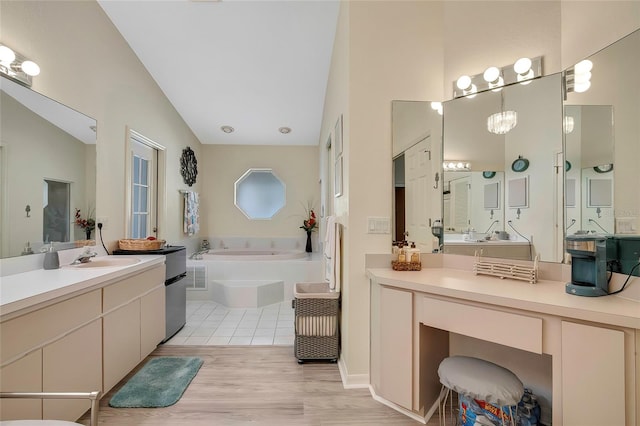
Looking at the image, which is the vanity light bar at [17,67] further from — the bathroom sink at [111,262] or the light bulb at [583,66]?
the light bulb at [583,66]

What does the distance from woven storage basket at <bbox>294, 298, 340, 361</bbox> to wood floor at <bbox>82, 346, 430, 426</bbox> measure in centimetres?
10

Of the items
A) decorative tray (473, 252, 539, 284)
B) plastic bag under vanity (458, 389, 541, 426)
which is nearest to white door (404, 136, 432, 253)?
decorative tray (473, 252, 539, 284)

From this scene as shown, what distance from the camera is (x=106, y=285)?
1.84m

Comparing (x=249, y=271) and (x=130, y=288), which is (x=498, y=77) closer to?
(x=130, y=288)

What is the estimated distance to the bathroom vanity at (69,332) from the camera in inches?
49.0

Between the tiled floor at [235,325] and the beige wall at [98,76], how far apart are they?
1169mm

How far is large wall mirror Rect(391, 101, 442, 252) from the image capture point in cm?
205

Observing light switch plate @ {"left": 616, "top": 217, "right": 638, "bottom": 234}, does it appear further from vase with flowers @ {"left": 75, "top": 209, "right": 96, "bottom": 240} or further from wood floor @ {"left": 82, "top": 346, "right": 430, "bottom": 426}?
vase with flowers @ {"left": 75, "top": 209, "right": 96, "bottom": 240}

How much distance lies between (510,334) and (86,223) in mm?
2971

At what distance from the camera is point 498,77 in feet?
6.23

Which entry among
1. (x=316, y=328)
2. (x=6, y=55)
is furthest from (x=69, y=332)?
(x=6, y=55)

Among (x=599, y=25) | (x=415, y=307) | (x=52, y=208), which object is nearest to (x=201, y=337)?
(x=52, y=208)

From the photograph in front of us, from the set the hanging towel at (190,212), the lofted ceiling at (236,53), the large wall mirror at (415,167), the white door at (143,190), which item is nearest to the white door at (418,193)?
the large wall mirror at (415,167)

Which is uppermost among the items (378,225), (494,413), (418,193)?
(418,193)
